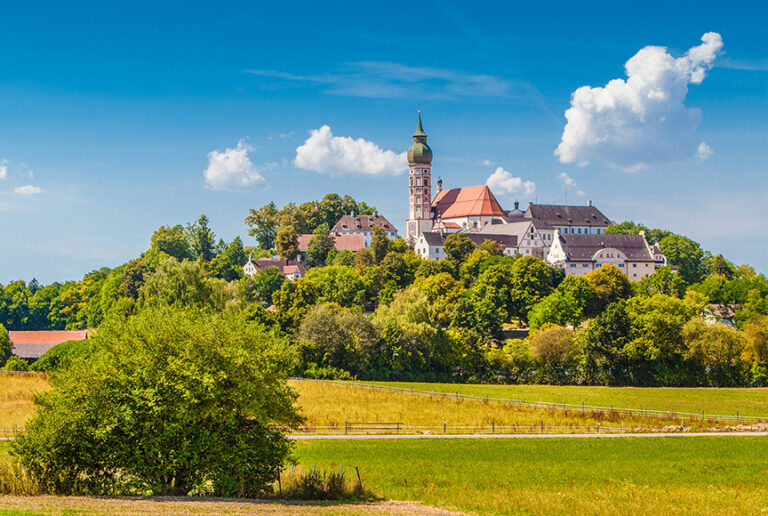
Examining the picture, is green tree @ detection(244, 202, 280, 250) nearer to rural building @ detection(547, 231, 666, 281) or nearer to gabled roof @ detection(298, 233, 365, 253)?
gabled roof @ detection(298, 233, 365, 253)

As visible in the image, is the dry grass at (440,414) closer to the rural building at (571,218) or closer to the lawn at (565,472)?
the lawn at (565,472)

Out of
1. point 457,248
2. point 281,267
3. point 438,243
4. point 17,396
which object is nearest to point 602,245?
point 457,248

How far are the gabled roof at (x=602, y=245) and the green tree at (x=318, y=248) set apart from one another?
126 feet

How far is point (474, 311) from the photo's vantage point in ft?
268

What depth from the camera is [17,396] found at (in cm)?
4825

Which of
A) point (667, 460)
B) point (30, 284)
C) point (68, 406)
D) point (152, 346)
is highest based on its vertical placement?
point (30, 284)

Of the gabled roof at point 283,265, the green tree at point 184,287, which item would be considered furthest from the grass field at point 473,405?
the gabled roof at point 283,265

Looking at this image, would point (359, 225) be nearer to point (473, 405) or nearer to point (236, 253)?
point (236, 253)

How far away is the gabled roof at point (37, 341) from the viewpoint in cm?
8881

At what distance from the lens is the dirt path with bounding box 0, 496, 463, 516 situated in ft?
65.2

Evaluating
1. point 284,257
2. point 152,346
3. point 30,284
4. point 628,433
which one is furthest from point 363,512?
point 30,284

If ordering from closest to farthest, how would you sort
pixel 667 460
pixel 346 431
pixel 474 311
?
pixel 667 460, pixel 346 431, pixel 474 311

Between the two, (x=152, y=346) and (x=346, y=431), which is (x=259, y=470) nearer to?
(x=152, y=346)

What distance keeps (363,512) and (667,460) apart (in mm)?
17887
